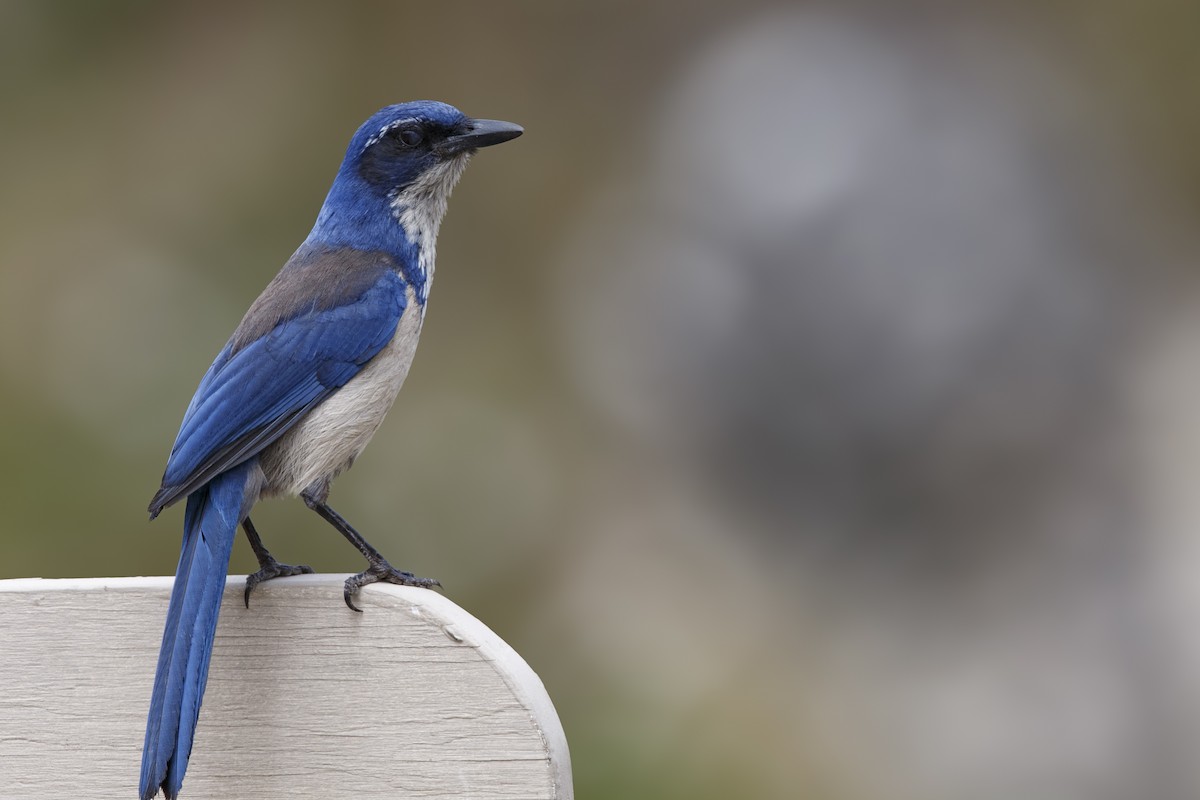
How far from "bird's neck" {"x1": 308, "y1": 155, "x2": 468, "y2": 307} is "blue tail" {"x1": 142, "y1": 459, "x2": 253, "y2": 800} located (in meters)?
0.59

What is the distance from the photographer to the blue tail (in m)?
1.42

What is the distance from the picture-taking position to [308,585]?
1595 millimetres

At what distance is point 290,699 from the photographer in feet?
5.12

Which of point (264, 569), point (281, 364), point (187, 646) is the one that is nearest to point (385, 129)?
point (281, 364)

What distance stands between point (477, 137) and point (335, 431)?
566 millimetres

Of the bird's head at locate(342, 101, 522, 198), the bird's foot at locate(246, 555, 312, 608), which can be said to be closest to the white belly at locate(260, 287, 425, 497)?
the bird's foot at locate(246, 555, 312, 608)

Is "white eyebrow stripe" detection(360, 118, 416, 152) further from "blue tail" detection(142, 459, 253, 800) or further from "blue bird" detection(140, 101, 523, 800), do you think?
"blue tail" detection(142, 459, 253, 800)

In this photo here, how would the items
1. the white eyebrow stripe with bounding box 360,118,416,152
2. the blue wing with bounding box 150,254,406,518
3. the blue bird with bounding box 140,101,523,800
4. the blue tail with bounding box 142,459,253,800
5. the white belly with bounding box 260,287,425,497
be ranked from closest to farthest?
Answer: the blue tail with bounding box 142,459,253,800
the blue bird with bounding box 140,101,523,800
the blue wing with bounding box 150,254,406,518
the white belly with bounding box 260,287,425,497
the white eyebrow stripe with bounding box 360,118,416,152

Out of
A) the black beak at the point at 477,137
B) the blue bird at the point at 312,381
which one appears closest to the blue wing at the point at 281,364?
the blue bird at the point at 312,381

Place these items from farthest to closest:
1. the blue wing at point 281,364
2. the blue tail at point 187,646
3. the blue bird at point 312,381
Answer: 1. the blue wing at point 281,364
2. the blue bird at point 312,381
3. the blue tail at point 187,646

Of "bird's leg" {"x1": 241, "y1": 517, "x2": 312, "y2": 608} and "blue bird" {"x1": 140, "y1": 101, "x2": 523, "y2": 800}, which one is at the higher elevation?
"blue bird" {"x1": 140, "y1": 101, "x2": 523, "y2": 800}

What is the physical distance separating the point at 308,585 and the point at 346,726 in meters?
0.17

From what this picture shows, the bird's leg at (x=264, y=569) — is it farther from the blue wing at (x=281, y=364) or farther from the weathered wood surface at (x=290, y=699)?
the blue wing at (x=281, y=364)

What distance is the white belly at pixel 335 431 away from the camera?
1932mm
